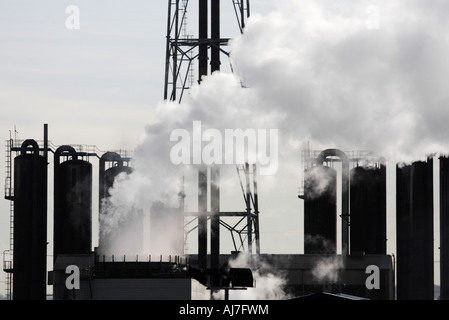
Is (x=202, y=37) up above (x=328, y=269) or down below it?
above

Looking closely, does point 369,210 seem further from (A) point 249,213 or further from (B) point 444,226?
(A) point 249,213

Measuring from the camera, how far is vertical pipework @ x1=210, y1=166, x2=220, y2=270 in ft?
245

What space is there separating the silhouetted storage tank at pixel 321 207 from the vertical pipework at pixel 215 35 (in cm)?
1195

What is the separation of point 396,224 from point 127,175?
1874 cm

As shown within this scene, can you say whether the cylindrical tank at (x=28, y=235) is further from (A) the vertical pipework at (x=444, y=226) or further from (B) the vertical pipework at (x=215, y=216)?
(A) the vertical pipework at (x=444, y=226)

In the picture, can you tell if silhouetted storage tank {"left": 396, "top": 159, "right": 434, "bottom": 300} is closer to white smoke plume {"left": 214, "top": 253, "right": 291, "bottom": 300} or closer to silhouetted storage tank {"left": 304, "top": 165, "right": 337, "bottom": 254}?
silhouetted storage tank {"left": 304, "top": 165, "right": 337, "bottom": 254}

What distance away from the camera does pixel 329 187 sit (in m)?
84.1

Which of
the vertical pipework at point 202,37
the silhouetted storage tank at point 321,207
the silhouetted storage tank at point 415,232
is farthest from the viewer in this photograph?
the silhouetted storage tank at point 321,207

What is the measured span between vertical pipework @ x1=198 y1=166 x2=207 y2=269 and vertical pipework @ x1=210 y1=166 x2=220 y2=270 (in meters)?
0.46

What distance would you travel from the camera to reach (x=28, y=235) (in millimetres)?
80750

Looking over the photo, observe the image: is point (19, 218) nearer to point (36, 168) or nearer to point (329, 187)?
point (36, 168)

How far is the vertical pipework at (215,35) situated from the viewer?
76.0 metres

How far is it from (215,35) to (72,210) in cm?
1606

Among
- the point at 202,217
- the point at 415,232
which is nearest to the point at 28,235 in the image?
the point at 202,217
